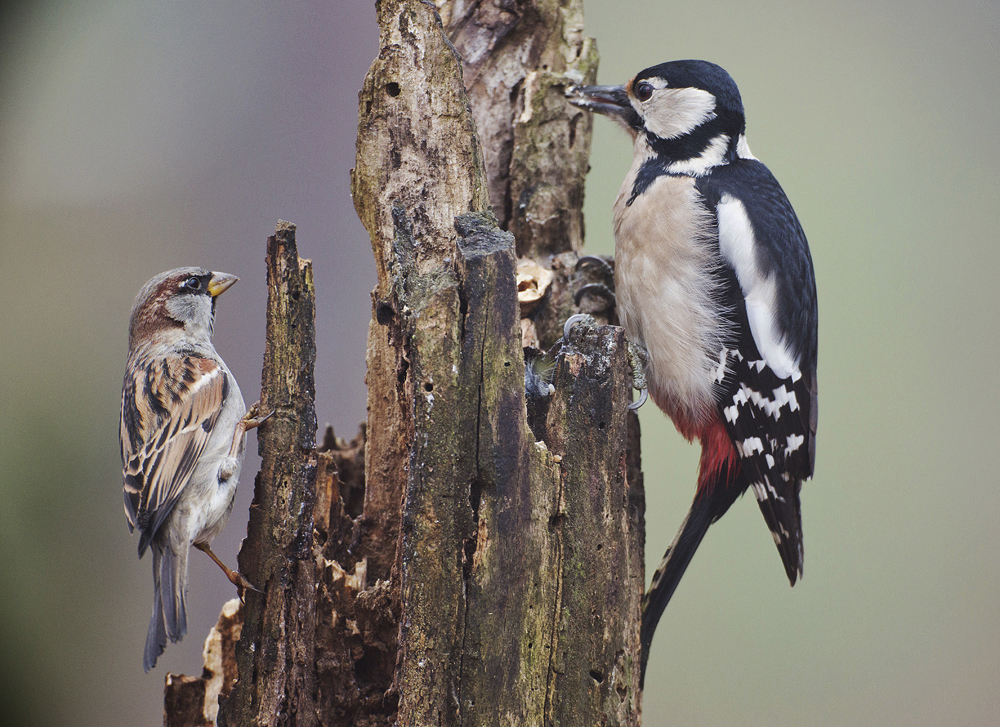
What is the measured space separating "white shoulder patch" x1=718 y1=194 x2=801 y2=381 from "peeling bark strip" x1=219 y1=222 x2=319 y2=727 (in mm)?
1042

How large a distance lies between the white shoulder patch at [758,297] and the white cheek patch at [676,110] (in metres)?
0.35

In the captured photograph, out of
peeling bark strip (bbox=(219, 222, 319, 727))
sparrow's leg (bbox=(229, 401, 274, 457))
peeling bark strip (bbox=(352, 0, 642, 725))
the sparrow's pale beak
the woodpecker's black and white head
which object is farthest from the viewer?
the woodpecker's black and white head

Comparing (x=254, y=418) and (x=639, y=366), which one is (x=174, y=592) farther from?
(x=639, y=366)

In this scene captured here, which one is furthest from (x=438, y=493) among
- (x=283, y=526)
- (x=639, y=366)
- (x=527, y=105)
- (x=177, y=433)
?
(x=527, y=105)

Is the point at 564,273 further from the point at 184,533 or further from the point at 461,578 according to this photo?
the point at 184,533

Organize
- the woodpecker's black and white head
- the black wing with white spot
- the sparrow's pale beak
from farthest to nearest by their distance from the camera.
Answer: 1. the woodpecker's black and white head
2. the black wing with white spot
3. the sparrow's pale beak

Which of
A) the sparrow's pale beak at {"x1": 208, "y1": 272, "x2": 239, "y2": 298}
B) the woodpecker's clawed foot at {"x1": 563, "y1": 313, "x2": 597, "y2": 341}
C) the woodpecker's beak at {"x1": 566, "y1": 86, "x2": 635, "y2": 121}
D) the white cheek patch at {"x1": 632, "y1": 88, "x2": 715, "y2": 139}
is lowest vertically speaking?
the woodpecker's clawed foot at {"x1": 563, "y1": 313, "x2": 597, "y2": 341}

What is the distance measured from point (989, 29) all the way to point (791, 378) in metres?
1.81

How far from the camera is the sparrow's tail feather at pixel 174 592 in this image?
1.26 metres

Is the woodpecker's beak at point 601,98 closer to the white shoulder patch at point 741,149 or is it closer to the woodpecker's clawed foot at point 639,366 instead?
the white shoulder patch at point 741,149

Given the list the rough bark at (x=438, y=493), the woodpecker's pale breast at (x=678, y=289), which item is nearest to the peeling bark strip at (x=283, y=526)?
the rough bark at (x=438, y=493)

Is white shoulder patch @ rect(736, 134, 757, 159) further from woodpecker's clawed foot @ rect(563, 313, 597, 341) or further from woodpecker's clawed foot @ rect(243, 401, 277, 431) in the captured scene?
woodpecker's clawed foot @ rect(243, 401, 277, 431)

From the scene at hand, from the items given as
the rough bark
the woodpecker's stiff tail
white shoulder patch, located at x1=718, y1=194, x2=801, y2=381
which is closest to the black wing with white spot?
white shoulder patch, located at x1=718, y1=194, x2=801, y2=381

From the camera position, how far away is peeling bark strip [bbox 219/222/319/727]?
4.30 ft
